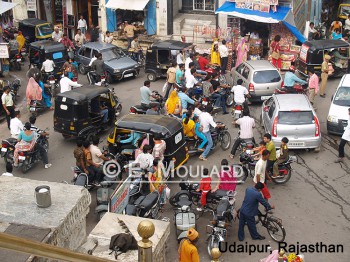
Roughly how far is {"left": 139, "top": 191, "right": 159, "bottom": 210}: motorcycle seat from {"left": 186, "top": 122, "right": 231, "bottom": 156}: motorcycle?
3.83 m

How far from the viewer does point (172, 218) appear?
39.2ft

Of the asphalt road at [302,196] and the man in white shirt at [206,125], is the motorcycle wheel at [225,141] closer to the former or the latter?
the asphalt road at [302,196]

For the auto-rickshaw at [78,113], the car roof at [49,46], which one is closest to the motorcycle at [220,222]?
the auto-rickshaw at [78,113]

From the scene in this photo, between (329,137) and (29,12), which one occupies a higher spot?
(29,12)

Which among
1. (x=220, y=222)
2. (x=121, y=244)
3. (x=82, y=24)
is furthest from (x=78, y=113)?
→ (x=82, y=24)

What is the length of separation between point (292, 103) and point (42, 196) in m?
11.9

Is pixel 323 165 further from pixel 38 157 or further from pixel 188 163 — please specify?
pixel 38 157

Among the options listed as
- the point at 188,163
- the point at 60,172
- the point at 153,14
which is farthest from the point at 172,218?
the point at 153,14

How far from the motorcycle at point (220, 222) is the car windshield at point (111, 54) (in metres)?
12.2

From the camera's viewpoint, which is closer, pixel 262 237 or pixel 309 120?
pixel 262 237

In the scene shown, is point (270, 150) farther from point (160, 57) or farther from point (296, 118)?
point (160, 57)

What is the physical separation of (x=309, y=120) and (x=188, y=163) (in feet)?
11.6

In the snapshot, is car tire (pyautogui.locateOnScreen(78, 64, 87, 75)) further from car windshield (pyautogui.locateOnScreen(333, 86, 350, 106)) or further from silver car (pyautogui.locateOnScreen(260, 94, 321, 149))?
car windshield (pyautogui.locateOnScreen(333, 86, 350, 106))

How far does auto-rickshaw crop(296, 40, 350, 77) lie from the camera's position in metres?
20.5
